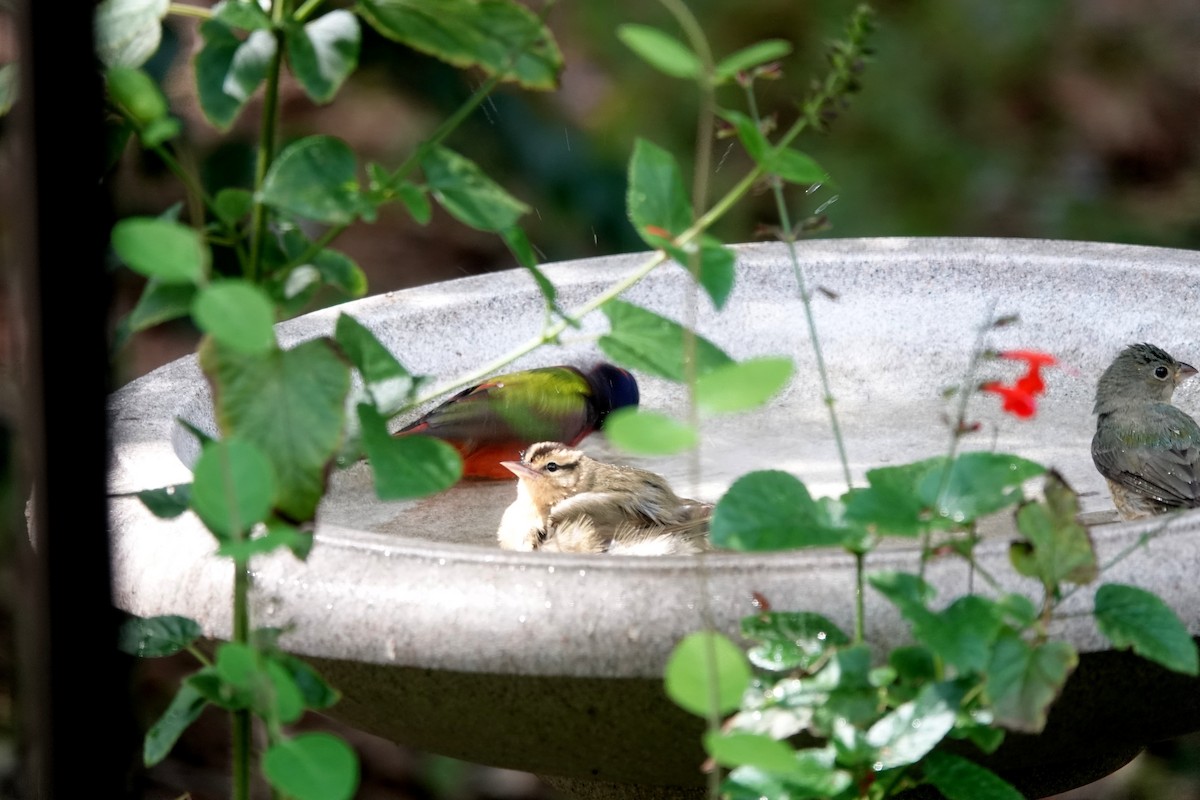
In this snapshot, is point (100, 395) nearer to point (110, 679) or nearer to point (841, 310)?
point (110, 679)

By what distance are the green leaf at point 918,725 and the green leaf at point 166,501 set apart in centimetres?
56

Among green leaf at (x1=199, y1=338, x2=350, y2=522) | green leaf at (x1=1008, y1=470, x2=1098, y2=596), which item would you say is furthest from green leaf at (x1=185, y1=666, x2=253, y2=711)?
green leaf at (x1=1008, y1=470, x2=1098, y2=596)

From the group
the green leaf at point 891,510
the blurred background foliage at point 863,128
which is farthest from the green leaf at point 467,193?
the blurred background foliage at point 863,128

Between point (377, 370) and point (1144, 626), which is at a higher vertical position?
point (377, 370)

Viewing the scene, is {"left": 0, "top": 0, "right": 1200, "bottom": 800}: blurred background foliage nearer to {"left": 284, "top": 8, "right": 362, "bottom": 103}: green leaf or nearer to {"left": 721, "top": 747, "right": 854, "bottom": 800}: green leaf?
{"left": 284, "top": 8, "right": 362, "bottom": 103}: green leaf

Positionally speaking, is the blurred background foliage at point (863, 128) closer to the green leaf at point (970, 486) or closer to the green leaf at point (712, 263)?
the green leaf at point (712, 263)

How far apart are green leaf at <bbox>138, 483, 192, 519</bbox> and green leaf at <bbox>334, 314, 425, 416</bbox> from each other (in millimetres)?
165

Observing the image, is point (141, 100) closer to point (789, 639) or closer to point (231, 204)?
point (231, 204)

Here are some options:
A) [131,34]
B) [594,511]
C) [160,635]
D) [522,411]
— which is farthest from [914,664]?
[522,411]

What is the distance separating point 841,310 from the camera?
8.87 ft

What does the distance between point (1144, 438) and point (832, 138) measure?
301 centimetres

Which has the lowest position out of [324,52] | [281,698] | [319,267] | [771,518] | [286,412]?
[281,698]

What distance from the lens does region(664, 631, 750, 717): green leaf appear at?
3.61ft

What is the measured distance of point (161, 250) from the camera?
1125mm
